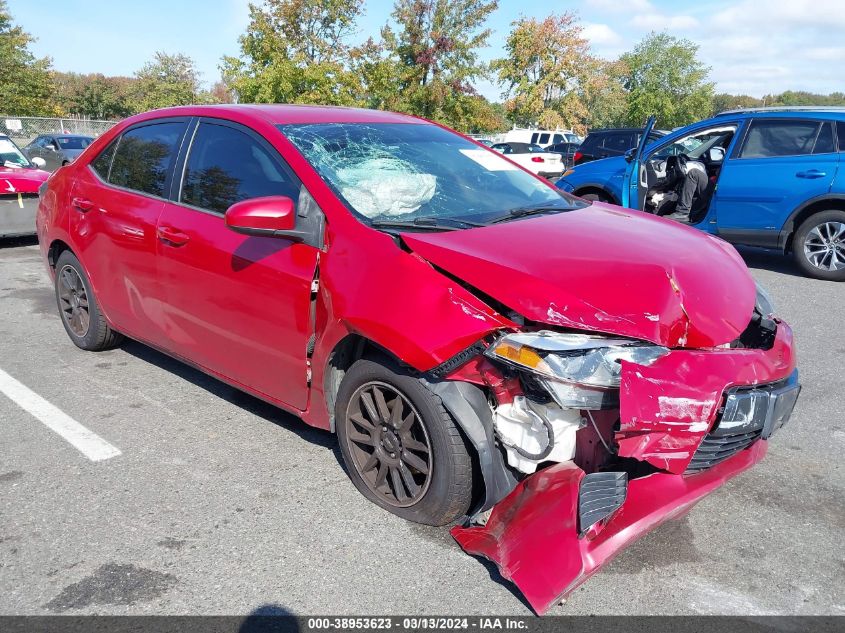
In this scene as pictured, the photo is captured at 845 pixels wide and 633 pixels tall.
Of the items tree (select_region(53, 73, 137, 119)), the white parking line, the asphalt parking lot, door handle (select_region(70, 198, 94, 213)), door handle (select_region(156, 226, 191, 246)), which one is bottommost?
the white parking line

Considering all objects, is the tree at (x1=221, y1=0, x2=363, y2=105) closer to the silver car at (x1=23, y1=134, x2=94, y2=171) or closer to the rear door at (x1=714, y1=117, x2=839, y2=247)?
the silver car at (x1=23, y1=134, x2=94, y2=171)

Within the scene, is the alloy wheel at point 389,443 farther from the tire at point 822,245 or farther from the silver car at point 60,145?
the silver car at point 60,145

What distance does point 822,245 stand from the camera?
745 cm

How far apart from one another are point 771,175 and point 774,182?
84mm

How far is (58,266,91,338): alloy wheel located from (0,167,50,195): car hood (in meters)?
4.40

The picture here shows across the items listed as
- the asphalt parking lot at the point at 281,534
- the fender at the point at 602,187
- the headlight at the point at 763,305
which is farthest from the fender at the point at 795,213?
the headlight at the point at 763,305

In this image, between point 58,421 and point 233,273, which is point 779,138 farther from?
point 58,421

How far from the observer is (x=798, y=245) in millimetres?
7547

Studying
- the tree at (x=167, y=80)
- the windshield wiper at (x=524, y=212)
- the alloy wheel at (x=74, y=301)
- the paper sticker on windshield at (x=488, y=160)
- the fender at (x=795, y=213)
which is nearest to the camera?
the windshield wiper at (x=524, y=212)

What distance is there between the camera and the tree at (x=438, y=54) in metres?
30.0

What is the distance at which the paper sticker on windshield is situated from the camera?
383 cm

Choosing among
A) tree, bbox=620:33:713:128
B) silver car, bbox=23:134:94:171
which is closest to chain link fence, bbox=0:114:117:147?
silver car, bbox=23:134:94:171

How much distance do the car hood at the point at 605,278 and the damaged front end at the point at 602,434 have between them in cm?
7

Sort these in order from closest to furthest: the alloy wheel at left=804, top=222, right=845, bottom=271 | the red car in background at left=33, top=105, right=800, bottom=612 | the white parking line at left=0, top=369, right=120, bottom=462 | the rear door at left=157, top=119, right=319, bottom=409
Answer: the red car in background at left=33, top=105, right=800, bottom=612
the rear door at left=157, top=119, right=319, bottom=409
the white parking line at left=0, top=369, right=120, bottom=462
the alloy wheel at left=804, top=222, right=845, bottom=271
